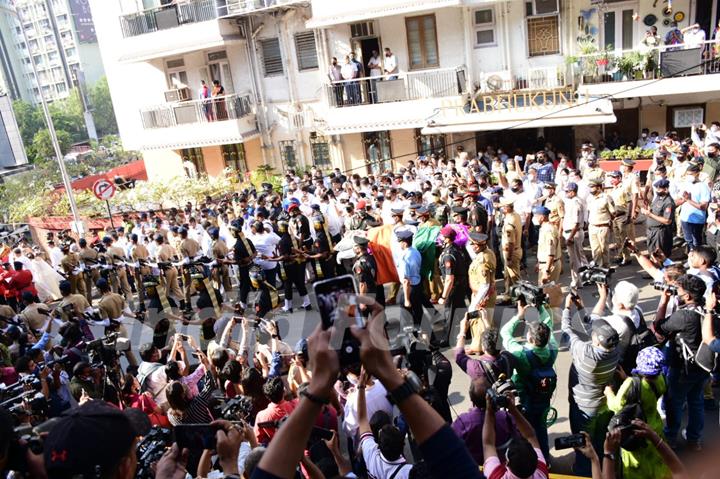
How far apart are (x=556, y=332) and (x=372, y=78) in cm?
1146

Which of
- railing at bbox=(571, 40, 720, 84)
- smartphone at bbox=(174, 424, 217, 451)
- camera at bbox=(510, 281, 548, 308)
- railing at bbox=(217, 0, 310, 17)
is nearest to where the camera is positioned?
smartphone at bbox=(174, 424, 217, 451)

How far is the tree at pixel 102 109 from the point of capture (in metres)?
83.1

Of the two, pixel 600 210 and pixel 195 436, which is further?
pixel 600 210

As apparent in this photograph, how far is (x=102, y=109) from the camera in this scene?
84.4m

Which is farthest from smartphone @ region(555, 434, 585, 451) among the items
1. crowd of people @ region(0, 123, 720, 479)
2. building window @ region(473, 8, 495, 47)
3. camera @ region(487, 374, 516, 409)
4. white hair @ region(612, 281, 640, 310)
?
building window @ region(473, 8, 495, 47)

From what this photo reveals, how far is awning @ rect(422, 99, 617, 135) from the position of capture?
1455cm

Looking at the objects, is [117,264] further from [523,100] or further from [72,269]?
[523,100]

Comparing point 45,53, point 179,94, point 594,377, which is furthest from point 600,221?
point 45,53

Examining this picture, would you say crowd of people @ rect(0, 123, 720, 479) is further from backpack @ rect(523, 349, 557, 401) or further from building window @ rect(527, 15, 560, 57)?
building window @ rect(527, 15, 560, 57)

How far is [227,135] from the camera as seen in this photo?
64.4 ft

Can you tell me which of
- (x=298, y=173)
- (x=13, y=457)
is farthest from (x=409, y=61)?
(x=13, y=457)

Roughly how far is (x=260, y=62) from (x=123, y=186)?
617 centimetres

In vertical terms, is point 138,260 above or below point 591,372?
below

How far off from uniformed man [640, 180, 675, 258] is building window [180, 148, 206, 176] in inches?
660
